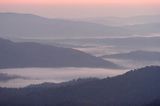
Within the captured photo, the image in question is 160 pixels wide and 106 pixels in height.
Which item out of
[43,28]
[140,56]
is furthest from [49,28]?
[140,56]

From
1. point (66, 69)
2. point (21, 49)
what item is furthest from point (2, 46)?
point (66, 69)

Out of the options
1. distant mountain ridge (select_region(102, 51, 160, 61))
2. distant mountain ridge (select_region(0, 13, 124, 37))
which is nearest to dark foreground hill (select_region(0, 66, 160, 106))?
distant mountain ridge (select_region(102, 51, 160, 61))

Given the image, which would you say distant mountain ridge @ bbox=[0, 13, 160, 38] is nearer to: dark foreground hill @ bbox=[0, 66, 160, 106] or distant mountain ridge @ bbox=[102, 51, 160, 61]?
distant mountain ridge @ bbox=[102, 51, 160, 61]

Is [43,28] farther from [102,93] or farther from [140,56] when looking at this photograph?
[102,93]

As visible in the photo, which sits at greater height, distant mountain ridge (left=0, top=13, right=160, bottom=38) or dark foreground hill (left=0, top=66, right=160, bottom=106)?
distant mountain ridge (left=0, top=13, right=160, bottom=38)

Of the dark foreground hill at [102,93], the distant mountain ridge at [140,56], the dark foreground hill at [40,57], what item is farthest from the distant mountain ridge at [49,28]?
the dark foreground hill at [102,93]

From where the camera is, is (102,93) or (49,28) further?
(49,28)

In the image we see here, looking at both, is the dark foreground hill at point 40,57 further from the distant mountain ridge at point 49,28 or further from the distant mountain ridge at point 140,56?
the distant mountain ridge at point 49,28

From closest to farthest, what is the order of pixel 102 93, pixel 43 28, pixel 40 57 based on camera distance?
pixel 102 93
pixel 40 57
pixel 43 28
